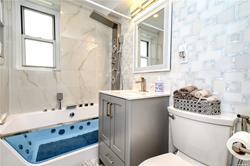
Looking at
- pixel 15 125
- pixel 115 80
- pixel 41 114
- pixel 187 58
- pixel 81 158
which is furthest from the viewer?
pixel 115 80

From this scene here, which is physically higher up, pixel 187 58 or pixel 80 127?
pixel 187 58

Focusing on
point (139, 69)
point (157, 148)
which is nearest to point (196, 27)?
point (139, 69)

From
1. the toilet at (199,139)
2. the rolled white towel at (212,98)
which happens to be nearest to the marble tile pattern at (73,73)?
the toilet at (199,139)

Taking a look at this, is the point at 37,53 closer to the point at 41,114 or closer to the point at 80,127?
the point at 41,114

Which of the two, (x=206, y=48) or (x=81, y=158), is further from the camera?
(x=81, y=158)

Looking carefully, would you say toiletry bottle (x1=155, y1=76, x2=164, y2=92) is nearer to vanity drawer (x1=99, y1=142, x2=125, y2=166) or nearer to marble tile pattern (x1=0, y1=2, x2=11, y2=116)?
vanity drawer (x1=99, y1=142, x2=125, y2=166)

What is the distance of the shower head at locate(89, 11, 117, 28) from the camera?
8.18 feet

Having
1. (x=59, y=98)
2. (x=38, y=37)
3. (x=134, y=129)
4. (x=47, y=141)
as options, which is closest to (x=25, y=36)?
(x=38, y=37)

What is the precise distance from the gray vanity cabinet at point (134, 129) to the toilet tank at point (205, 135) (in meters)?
0.21

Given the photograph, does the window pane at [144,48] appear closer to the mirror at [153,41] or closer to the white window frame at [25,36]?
the mirror at [153,41]

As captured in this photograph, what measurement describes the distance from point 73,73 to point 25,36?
0.87 m

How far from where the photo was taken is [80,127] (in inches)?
78.0

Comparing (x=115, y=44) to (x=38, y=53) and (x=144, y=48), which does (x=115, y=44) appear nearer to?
(x=144, y=48)

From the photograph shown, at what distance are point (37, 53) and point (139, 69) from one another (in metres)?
1.67
